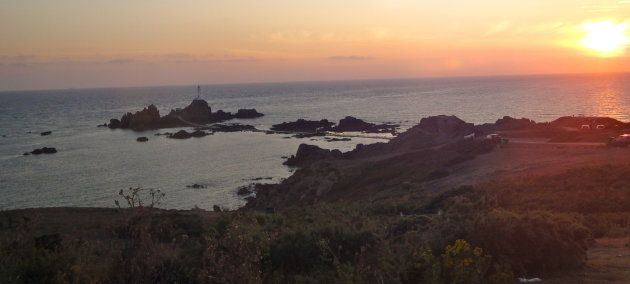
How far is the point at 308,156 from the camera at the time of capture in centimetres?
4872

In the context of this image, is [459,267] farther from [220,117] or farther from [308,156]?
[220,117]

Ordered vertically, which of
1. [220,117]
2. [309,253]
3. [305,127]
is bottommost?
[305,127]

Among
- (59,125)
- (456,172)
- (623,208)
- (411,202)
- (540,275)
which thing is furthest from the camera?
(59,125)

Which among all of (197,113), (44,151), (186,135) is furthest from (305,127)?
(44,151)

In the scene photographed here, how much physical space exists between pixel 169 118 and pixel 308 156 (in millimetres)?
54304

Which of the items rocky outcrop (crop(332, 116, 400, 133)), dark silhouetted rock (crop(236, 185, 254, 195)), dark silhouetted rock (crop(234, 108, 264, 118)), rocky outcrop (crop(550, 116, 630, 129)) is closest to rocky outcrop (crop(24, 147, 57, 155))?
dark silhouetted rock (crop(236, 185, 254, 195))

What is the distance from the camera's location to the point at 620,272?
9781 mm

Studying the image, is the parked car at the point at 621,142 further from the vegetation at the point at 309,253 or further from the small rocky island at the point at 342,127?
the small rocky island at the point at 342,127

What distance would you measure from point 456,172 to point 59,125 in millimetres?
85453

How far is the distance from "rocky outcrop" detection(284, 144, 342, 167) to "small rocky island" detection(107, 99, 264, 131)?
4523 cm

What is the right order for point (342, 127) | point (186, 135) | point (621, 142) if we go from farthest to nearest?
point (342, 127) < point (186, 135) < point (621, 142)

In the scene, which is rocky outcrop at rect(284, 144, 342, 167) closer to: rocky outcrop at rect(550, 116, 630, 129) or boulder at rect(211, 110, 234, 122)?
rocky outcrop at rect(550, 116, 630, 129)

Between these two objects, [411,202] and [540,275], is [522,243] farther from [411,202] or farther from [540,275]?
[411,202]

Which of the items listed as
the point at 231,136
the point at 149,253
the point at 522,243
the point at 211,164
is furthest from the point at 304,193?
the point at 231,136
